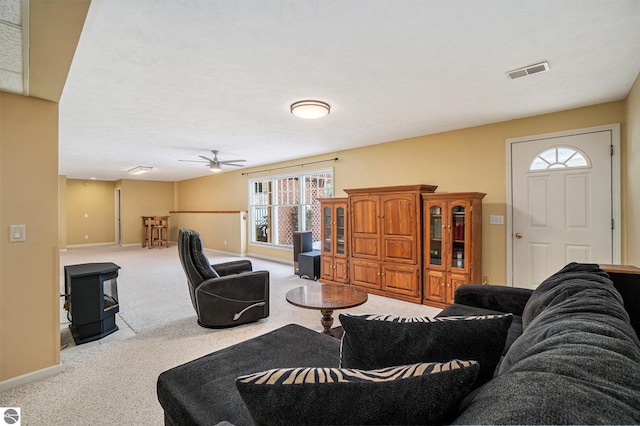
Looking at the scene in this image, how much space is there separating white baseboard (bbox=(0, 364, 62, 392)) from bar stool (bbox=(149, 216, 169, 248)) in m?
8.15

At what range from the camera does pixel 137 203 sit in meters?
10.6

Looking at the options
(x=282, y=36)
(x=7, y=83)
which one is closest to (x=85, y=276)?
(x=7, y=83)

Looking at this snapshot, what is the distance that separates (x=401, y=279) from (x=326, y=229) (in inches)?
64.1

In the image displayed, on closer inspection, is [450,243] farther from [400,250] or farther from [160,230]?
[160,230]

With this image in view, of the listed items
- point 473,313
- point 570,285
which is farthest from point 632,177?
point 570,285

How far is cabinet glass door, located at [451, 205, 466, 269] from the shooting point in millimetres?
3920

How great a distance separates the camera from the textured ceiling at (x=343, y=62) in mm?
1768

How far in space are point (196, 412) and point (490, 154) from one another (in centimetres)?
430

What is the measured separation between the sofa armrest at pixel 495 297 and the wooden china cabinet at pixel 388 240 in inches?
62.1

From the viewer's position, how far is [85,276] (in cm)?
297

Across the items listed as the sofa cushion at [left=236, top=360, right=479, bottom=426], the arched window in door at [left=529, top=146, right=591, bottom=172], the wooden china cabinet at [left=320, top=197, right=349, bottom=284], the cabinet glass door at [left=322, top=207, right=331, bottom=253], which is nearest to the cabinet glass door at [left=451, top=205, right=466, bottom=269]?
the arched window in door at [left=529, top=146, right=591, bottom=172]

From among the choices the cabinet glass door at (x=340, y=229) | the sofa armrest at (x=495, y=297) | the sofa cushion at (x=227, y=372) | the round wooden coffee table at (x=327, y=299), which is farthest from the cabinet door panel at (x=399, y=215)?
the sofa cushion at (x=227, y=372)

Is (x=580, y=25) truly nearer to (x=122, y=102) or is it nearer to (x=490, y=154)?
(x=490, y=154)

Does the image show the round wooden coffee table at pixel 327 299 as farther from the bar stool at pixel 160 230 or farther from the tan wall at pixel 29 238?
the bar stool at pixel 160 230
